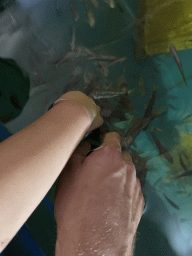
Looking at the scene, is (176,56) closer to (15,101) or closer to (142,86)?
A: (142,86)

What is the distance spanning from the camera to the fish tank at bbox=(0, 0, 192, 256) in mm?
666

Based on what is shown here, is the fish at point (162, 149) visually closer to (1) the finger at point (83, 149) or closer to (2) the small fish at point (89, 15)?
(1) the finger at point (83, 149)

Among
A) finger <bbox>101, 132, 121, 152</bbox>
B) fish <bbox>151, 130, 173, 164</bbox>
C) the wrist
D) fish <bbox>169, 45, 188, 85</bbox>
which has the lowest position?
fish <bbox>151, 130, 173, 164</bbox>

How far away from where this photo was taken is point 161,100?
692mm

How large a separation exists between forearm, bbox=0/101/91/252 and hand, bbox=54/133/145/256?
0.38 ft

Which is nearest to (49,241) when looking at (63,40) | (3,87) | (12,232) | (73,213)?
(73,213)

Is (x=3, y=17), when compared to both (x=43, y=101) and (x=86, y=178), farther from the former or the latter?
(x=86, y=178)

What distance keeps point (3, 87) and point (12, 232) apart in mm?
596

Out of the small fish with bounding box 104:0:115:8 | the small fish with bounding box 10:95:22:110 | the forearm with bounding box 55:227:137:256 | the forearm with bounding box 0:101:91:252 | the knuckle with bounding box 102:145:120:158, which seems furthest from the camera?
the small fish with bounding box 10:95:22:110

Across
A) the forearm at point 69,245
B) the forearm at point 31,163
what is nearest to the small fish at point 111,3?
the forearm at point 31,163

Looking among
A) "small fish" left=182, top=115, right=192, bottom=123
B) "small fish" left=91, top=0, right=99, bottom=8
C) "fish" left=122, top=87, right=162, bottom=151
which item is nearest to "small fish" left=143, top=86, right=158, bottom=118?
"fish" left=122, top=87, right=162, bottom=151

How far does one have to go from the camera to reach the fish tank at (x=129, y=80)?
26.2 inches

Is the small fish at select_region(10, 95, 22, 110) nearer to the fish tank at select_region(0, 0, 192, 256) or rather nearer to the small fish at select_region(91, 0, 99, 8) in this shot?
the fish tank at select_region(0, 0, 192, 256)

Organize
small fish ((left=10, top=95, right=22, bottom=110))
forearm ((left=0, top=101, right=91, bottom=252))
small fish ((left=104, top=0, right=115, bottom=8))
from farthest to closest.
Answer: small fish ((left=10, top=95, right=22, bottom=110)), small fish ((left=104, top=0, right=115, bottom=8)), forearm ((left=0, top=101, right=91, bottom=252))
